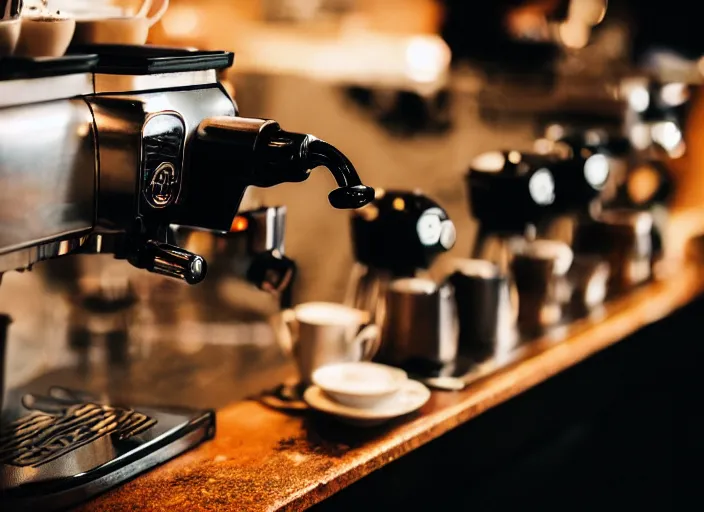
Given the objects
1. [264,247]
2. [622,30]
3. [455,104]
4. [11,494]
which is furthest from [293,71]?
[11,494]

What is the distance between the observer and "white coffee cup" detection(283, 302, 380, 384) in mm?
1558

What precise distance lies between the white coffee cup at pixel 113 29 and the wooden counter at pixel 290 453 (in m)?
0.64

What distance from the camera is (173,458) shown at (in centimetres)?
128

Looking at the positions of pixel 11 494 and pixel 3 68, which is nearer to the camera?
pixel 3 68

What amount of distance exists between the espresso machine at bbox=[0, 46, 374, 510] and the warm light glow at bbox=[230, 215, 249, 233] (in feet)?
0.11

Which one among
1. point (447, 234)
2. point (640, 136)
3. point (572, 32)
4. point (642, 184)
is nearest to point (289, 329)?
point (447, 234)

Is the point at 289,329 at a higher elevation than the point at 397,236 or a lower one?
lower

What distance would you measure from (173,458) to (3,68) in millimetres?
652

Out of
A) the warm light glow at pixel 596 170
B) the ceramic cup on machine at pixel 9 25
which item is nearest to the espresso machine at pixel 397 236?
the warm light glow at pixel 596 170

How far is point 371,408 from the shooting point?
142 cm

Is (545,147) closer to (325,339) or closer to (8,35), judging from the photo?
(325,339)

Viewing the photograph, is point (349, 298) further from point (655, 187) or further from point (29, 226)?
point (655, 187)

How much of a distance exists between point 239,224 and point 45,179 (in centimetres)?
42

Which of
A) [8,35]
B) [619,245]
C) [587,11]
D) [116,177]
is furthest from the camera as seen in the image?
[587,11]
